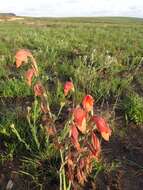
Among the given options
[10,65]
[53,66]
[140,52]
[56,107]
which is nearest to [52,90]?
[56,107]

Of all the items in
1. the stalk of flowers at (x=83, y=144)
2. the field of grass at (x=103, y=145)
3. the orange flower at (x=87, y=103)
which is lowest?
the field of grass at (x=103, y=145)

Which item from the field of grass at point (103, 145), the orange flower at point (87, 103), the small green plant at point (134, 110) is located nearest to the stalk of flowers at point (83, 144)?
the orange flower at point (87, 103)

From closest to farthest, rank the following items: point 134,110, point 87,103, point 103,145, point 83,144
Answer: point 87,103
point 83,144
point 103,145
point 134,110

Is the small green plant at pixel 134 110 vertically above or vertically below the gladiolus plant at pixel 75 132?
below

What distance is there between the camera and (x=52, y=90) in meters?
5.59

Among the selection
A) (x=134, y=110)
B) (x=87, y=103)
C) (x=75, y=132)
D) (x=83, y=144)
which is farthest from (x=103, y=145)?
(x=87, y=103)

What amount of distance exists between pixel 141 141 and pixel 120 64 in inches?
119

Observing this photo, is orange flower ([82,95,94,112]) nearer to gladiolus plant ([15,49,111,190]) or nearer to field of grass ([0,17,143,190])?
gladiolus plant ([15,49,111,190])

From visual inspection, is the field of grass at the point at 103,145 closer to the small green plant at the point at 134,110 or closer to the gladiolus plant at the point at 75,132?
the small green plant at the point at 134,110

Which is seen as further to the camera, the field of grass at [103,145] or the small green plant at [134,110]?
the small green plant at [134,110]

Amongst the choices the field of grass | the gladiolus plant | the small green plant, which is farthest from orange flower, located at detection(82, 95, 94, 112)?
the small green plant

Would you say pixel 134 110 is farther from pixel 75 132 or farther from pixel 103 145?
pixel 75 132

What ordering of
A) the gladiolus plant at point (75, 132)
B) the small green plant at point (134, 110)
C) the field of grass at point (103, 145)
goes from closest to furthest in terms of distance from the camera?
the gladiolus plant at point (75, 132), the field of grass at point (103, 145), the small green plant at point (134, 110)

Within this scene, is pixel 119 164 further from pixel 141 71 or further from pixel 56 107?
pixel 141 71
